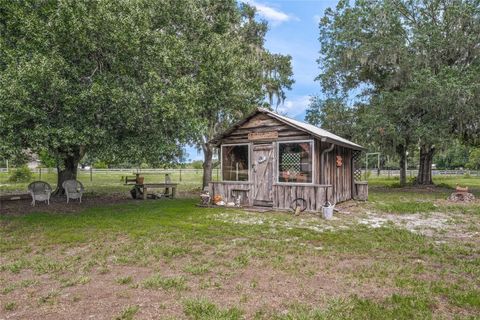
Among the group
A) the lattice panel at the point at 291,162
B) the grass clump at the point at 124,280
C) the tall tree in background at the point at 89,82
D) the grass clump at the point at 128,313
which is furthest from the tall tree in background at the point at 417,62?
the grass clump at the point at 128,313

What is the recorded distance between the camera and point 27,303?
3617 millimetres

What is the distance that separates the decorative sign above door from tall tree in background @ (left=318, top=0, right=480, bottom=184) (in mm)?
8306

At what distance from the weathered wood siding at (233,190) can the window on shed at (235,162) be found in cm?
23

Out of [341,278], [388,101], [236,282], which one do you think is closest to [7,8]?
[236,282]

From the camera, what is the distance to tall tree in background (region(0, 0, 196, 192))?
25.4 ft

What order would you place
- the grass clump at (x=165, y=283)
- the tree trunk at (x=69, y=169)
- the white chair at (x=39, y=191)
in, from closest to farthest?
the grass clump at (x=165, y=283)
the white chair at (x=39, y=191)
the tree trunk at (x=69, y=169)

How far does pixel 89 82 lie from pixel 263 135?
17.5ft

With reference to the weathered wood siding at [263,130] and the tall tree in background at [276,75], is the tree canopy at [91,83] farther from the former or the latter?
the tall tree in background at [276,75]

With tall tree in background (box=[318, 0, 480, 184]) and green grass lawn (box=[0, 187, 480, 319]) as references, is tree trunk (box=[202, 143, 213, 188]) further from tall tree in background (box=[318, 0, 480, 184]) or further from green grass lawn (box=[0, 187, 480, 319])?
green grass lawn (box=[0, 187, 480, 319])

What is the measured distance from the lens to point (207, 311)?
10.9ft

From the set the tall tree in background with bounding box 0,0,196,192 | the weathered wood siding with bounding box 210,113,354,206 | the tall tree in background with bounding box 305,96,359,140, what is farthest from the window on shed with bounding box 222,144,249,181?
the tall tree in background with bounding box 305,96,359,140

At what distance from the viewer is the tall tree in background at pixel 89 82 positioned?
7750mm

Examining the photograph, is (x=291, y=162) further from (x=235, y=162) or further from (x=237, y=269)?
(x=237, y=269)

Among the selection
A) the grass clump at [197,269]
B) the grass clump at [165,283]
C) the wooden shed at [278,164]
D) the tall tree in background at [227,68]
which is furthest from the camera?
the tall tree in background at [227,68]
